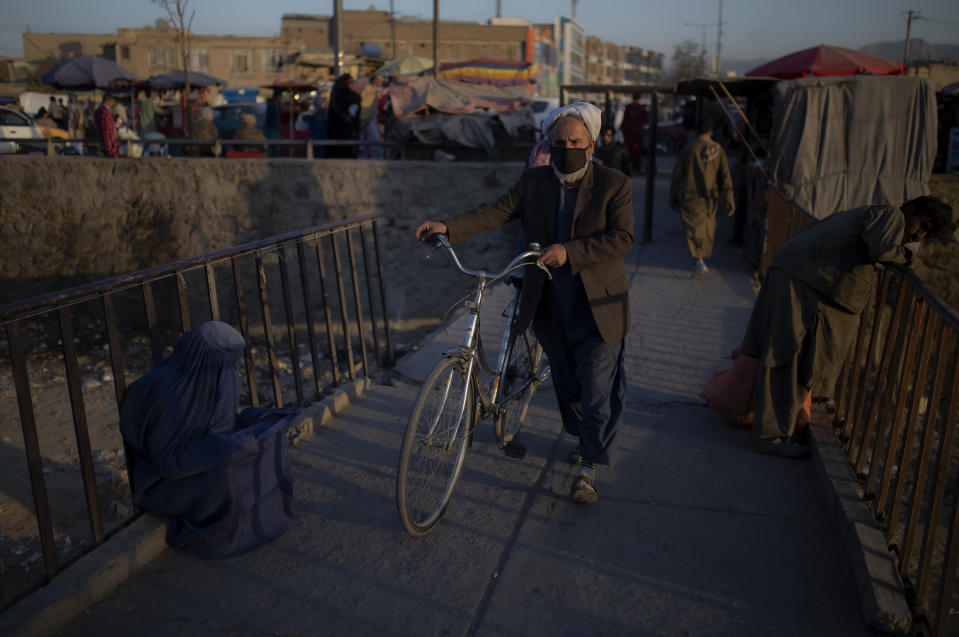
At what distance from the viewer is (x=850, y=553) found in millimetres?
2881

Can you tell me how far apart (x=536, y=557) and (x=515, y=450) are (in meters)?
0.94

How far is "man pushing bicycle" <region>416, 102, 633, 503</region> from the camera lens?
10.1 ft

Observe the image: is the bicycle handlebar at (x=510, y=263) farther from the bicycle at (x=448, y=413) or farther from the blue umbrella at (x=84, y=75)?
the blue umbrella at (x=84, y=75)

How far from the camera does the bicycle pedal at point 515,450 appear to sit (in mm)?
3803

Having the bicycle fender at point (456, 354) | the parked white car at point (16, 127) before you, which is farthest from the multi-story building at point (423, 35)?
the bicycle fender at point (456, 354)

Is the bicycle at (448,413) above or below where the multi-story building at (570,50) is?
below

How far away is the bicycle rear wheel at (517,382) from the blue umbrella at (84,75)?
19.5 m

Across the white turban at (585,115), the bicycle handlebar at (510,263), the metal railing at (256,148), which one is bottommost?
the bicycle handlebar at (510,263)

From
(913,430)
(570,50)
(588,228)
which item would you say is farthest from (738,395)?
(570,50)

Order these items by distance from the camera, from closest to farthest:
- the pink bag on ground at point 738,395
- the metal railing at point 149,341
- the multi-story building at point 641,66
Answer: the metal railing at point 149,341 → the pink bag on ground at point 738,395 → the multi-story building at point 641,66

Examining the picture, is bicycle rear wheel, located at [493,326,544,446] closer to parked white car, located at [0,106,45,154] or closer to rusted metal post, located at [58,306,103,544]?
rusted metal post, located at [58,306,103,544]

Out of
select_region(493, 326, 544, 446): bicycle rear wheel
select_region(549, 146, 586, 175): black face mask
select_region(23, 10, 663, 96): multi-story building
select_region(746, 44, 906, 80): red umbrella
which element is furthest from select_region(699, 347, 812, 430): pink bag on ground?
select_region(23, 10, 663, 96): multi-story building

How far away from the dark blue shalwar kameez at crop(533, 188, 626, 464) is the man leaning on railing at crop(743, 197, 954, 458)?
0.99 meters

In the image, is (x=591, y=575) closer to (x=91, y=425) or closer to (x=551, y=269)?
(x=551, y=269)
